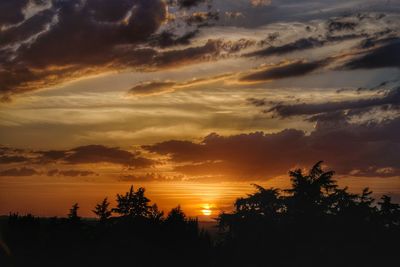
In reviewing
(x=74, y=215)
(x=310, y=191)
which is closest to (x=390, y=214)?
(x=310, y=191)

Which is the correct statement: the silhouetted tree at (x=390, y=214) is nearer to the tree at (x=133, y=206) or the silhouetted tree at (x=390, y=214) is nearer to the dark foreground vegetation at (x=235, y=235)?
the dark foreground vegetation at (x=235, y=235)

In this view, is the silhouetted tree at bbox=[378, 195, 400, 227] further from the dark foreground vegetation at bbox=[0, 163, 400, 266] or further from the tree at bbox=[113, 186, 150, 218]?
the tree at bbox=[113, 186, 150, 218]

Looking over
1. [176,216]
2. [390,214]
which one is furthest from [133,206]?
[390,214]

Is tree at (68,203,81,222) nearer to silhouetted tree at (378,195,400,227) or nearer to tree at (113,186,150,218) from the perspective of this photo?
tree at (113,186,150,218)

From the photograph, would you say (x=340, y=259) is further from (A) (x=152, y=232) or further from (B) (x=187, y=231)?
(A) (x=152, y=232)

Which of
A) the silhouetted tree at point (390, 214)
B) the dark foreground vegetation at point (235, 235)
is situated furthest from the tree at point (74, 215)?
the silhouetted tree at point (390, 214)

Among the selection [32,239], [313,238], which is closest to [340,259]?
[313,238]

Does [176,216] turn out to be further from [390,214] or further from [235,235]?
[390,214]

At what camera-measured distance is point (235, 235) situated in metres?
47.4

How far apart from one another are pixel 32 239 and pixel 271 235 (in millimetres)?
19239

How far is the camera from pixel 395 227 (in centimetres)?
4588

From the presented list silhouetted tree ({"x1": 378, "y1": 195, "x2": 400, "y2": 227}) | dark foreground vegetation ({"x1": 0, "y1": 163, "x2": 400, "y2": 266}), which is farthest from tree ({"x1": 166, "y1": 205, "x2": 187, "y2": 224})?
silhouetted tree ({"x1": 378, "y1": 195, "x2": 400, "y2": 227})

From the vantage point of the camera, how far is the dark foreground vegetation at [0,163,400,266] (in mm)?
41031

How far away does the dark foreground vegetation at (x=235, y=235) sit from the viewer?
41.0 m
